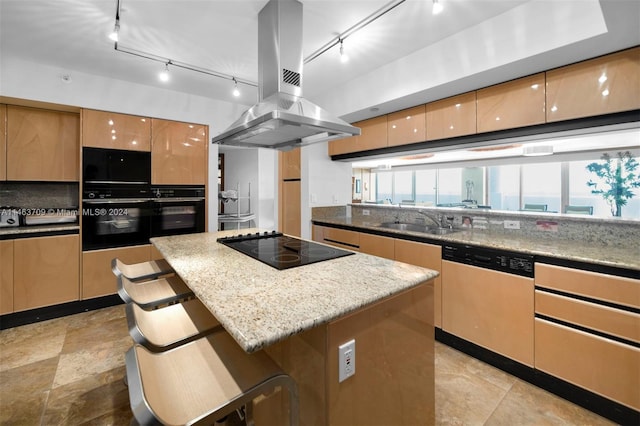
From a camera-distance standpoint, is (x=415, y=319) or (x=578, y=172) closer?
(x=415, y=319)

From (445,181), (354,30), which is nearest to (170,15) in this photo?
(354,30)

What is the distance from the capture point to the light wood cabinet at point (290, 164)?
3.98 m

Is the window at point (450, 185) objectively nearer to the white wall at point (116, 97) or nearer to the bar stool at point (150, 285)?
the white wall at point (116, 97)

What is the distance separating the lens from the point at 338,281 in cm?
127

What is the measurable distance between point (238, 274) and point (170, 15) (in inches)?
80.8

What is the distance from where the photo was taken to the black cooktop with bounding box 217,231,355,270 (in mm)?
1595

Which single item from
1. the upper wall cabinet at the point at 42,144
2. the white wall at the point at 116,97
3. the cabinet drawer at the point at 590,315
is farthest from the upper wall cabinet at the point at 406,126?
the upper wall cabinet at the point at 42,144

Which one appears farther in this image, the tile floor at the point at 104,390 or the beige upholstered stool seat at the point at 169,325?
the tile floor at the point at 104,390

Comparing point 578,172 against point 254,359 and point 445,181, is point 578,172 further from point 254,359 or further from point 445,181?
point 254,359

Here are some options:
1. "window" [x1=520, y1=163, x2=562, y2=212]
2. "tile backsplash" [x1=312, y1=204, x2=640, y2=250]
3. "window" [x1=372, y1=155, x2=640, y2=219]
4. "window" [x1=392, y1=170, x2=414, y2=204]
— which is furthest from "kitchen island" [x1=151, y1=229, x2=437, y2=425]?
"window" [x1=392, y1=170, x2=414, y2=204]

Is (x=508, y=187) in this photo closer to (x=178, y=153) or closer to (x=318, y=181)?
(x=318, y=181)

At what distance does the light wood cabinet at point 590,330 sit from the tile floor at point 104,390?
22 cm

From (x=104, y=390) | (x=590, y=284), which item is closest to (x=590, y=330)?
(x=590, y=284)

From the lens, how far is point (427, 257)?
2.47 m
